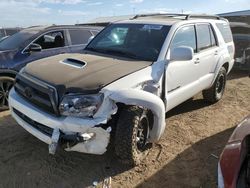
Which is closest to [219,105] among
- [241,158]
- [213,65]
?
[213,65]

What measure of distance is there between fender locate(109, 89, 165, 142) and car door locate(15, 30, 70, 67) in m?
3.34

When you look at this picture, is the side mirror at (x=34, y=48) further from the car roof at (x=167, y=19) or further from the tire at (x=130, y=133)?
the tire at (x=130, y=133)

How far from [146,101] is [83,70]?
35.5 inches

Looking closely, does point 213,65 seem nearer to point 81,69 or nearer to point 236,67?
point 81,69

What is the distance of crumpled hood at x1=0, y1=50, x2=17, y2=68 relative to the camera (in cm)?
640

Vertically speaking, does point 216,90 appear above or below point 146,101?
below

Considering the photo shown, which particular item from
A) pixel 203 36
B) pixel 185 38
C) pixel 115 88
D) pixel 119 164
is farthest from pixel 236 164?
pixel 203 36

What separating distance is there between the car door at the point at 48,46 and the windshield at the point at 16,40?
206 mm

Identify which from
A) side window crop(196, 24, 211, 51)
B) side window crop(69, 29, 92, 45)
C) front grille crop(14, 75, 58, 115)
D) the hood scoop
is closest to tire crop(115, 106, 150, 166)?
front grille crop(14, 75, 58, 115)

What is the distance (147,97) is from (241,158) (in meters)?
1.64

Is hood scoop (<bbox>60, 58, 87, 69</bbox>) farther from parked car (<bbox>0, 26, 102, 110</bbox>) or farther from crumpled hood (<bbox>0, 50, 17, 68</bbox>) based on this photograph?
crumpled hood (<bbox>0, 50, 17, 68</bbox>)

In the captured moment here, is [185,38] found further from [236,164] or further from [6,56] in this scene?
[6,56]

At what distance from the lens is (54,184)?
3883 mm

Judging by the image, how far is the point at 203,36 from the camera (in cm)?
624
